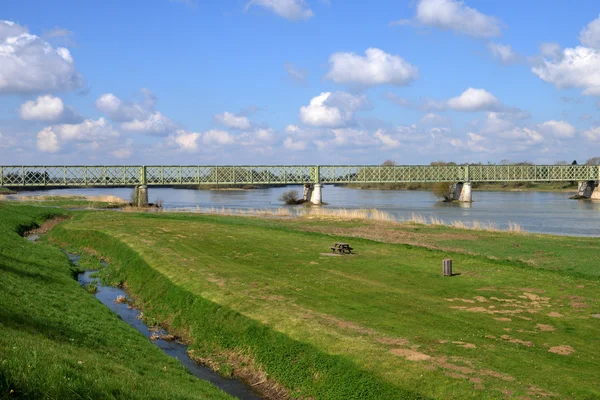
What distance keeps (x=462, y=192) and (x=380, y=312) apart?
140733 mm

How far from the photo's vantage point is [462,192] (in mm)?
157250

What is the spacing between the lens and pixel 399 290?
87.1 feet

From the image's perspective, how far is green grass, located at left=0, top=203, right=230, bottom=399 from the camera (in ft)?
36.3

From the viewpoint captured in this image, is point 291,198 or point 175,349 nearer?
point 175,349

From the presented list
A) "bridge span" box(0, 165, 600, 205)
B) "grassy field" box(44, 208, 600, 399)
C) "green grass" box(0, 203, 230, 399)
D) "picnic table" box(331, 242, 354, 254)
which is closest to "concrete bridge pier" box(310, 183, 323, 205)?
"bridge span" box(0, 165, 600, 205)

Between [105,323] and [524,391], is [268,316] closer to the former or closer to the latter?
[105,323]

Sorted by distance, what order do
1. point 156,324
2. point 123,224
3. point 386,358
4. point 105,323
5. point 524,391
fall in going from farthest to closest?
point 123,224 → point 156,324 → point 105,323 → point 386,358 → point 524,391

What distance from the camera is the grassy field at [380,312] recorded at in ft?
52.7

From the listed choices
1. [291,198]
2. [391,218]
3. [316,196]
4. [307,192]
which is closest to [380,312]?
[391,218]

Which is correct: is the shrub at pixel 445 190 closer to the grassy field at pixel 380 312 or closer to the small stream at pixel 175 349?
the grassy field at pixel 380 312

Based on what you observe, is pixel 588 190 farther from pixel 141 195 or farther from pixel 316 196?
pixel 141 195

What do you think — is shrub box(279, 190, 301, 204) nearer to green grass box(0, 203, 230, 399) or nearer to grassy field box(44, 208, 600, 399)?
grassy field box(44, 208, 600, 399)

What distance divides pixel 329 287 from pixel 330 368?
9743mm

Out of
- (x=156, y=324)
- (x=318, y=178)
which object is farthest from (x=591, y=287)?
(x=318, y=178)
